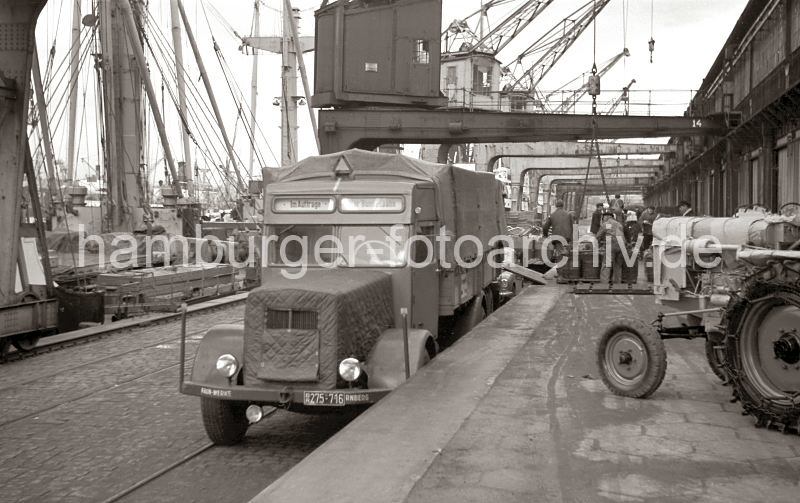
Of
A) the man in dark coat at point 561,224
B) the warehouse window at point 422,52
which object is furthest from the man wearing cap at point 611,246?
the warehouse window at point 422,52

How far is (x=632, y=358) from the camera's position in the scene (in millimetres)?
7930

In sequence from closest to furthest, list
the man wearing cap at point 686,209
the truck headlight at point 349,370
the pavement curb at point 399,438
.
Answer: the pavement curb at point 399,438 < the truck headlight at point 349,370 < the man wearing cap at point 686,209

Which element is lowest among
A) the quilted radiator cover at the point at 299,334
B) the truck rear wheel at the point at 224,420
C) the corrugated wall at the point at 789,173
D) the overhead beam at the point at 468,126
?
the truck rear wheel at the point at 224,420

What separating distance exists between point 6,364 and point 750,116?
19487 mm

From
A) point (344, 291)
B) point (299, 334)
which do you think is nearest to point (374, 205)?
point (344, 291)

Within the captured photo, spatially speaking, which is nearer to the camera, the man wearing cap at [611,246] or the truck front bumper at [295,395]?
the truck front bumper at [295,395]

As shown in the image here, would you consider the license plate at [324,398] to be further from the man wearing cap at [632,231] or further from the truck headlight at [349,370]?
the man wearing cap at [632,231]

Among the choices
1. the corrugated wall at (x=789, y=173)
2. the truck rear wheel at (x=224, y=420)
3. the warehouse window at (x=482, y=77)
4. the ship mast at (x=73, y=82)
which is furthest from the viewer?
the warehouse window at (x=482, y=77)

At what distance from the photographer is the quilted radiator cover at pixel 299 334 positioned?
7.68m

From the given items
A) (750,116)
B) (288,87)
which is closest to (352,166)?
(750,116)

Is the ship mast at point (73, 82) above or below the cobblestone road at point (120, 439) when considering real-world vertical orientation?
above

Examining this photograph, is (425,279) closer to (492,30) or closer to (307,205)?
(307,205)

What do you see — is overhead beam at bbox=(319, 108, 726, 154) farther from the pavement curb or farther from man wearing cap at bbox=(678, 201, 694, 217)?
the pavement curb

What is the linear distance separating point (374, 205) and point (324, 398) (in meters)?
2.75
